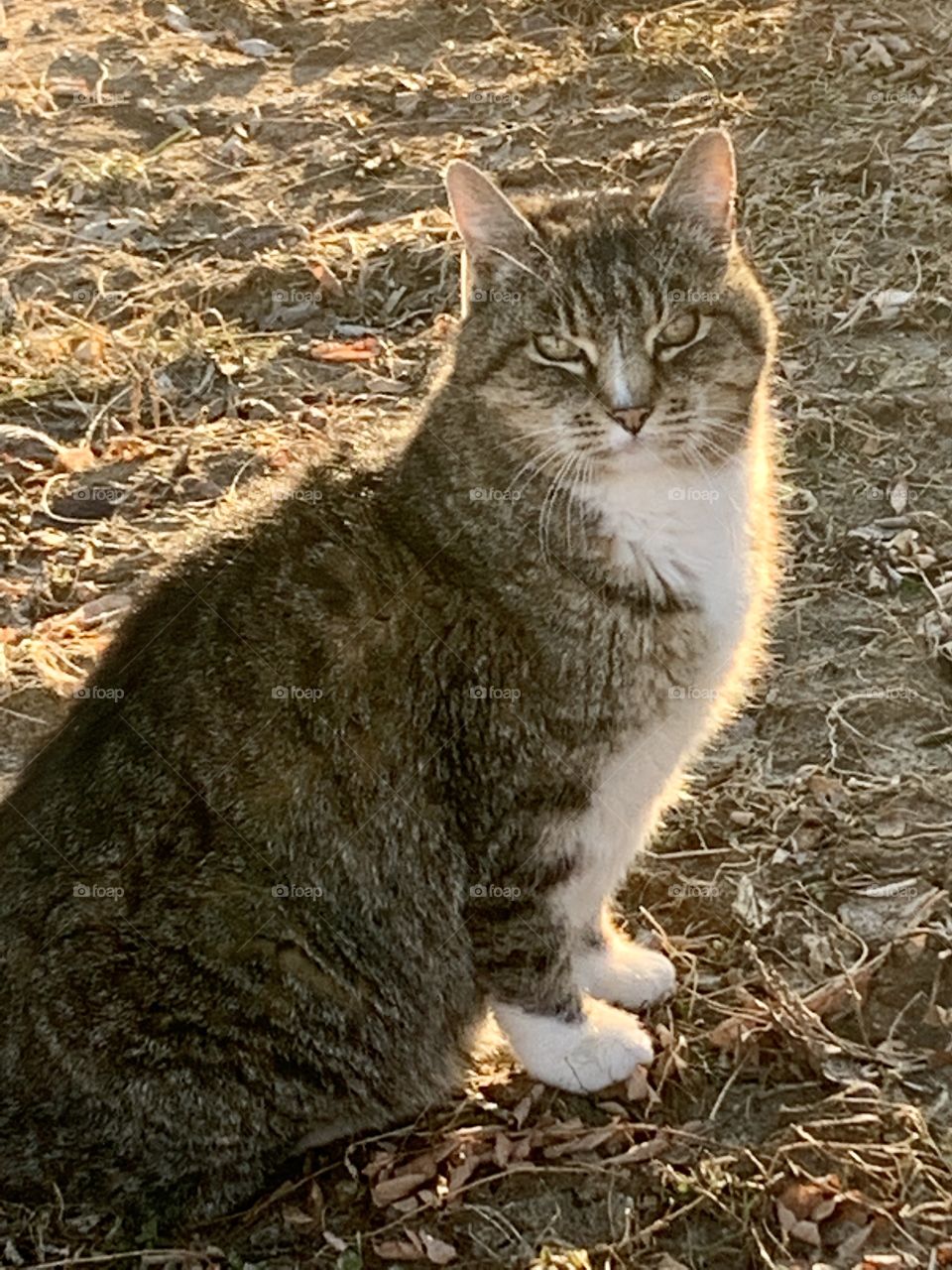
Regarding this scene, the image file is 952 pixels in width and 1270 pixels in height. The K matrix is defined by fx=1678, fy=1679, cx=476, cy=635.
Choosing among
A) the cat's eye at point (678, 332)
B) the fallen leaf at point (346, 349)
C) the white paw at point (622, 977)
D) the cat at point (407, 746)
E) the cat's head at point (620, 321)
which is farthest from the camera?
the fallen leaf at point (346, 349)

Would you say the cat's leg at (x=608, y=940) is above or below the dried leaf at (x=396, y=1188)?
above

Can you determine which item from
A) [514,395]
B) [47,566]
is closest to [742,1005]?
[514,395]

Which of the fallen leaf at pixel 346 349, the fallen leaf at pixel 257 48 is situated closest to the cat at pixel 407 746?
the fallen leaf at pixel 346 349

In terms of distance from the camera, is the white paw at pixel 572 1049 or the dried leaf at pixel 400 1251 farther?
the white paw at pixel 572 1049

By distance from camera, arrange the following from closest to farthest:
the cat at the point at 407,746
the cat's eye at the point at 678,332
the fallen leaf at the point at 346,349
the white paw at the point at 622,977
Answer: the cat at the point at 407,746, the cat's eye at the point at 678,332, the white paw at the point at 622,977, the fallen leaf at the point at 346,349

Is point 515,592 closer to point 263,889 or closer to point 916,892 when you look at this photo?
point 263,889

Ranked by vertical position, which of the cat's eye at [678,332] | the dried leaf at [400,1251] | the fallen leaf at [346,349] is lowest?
the dried leaf at [400,1251]

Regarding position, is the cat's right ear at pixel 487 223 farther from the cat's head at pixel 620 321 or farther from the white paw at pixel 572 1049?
the white paw at pixel 572 1049

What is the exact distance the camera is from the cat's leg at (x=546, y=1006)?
Result: 12.5 feet

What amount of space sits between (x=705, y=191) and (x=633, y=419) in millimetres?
681

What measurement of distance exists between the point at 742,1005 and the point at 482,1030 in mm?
646

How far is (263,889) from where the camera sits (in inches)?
145

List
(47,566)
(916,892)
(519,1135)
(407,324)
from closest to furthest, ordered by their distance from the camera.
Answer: (519,1135) → (916,892) → (47,566) → (407,324)

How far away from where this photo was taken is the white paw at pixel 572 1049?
3.94 metres
